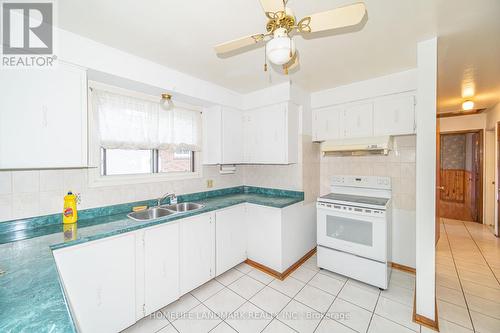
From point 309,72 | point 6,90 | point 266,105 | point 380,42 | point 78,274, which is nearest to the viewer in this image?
point 6,90

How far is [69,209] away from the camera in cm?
186

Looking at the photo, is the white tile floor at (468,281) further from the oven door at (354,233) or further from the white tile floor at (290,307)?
the oven door at (354,233)

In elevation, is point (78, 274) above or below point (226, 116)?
below

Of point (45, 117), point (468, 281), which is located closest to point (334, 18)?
point (45, 117)

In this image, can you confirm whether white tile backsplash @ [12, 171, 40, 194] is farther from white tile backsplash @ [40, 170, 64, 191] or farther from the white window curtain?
the white window curtain

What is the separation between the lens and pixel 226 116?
307 centimetres

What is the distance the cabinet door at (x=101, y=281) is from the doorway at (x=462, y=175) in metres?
6.18

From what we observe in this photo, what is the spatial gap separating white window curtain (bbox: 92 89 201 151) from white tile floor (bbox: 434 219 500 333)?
3.36 m

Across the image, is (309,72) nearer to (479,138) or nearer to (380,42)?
(380,42)

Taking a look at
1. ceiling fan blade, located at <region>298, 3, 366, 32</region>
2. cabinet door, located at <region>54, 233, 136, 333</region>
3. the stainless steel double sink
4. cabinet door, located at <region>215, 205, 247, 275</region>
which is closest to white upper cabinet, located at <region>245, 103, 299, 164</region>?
cabinet door, located at <region>215, 205, 247, 275</region>

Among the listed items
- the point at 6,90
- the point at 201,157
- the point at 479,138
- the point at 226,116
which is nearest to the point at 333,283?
the point at 201,157

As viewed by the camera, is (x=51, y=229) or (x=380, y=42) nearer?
(x=51, y=229)

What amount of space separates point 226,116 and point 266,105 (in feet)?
1.99

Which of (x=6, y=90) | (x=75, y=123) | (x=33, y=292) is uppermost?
(x=6, y=90)
